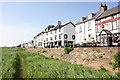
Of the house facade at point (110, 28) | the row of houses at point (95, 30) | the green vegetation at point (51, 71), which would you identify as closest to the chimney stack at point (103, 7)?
the row of houses at point (95, 30)

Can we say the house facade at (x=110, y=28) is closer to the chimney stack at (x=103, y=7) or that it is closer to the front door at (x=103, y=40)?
the front door at (x=103, y=40)

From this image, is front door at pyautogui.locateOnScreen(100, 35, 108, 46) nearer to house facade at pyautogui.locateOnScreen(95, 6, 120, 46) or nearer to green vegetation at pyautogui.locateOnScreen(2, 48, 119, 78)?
house facade at pyautogui.locateOnScreen(95, 6, 120, 46)

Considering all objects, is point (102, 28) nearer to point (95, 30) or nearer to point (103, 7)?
point (95, 30)

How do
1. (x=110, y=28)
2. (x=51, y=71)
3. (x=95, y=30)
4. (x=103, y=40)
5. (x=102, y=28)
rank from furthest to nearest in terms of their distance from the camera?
1. (x=95, y=30)
2. (x=102, y=28)
3. (x=110, y=28)
4. (x=103, y=40)
5. (x=51, y=71)

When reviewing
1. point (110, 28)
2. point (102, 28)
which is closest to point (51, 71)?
point (110, 28)

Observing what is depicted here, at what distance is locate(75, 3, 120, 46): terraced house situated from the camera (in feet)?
85.9

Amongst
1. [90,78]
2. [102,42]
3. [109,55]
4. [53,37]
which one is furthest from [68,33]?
[90,78]

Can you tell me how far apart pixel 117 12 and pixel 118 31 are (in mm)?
4248

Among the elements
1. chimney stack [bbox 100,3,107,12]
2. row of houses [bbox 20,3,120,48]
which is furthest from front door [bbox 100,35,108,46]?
chimney stack [bbox 100,3,107,12]

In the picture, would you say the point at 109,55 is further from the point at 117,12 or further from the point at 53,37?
the point at 53,37

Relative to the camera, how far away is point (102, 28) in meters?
29.9

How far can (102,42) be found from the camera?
88.6ft

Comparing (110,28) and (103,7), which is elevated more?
(103,7)

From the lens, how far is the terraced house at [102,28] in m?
26.2
